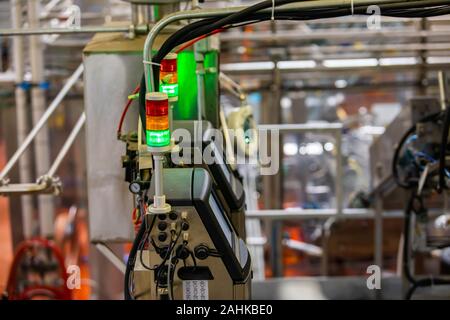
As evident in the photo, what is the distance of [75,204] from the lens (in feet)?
22.1

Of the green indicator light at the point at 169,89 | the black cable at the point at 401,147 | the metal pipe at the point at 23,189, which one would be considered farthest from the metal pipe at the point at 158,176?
the black cable at the point at 401,147

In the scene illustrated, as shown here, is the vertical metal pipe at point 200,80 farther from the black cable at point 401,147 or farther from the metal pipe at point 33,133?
the black cable at point 401,147

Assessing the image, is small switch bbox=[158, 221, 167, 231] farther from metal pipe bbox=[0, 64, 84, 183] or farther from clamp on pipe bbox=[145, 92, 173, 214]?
metal pipe bbox=[0, 64, 84, 183]

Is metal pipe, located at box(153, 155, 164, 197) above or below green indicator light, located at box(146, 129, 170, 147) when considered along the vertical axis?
below

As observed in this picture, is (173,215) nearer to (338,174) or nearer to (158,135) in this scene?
(158,135)

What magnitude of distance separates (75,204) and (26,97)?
7.48 ft

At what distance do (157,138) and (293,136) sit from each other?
4.61 m

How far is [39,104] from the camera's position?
434 cm

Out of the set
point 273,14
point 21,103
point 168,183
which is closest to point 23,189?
point 168,183

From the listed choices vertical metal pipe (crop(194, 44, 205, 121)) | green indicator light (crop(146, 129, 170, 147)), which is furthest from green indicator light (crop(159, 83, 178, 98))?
vertical metal pipe (crop(194, 44, 205, 121))

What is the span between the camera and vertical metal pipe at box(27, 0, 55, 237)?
4.15 meters

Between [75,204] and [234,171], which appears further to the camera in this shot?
[75,204]
